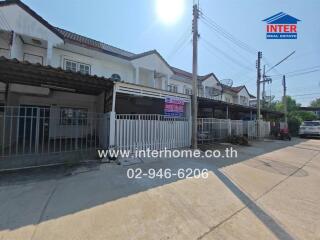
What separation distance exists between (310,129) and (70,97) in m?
23.2

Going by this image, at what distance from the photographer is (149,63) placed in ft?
45.2

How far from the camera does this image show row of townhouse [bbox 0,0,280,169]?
7285 mm

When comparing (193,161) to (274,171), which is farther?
(193,161)

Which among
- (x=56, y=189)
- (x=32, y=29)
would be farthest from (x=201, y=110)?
(x=56, y=189)

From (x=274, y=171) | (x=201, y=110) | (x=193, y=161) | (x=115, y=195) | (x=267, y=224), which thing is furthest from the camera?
(x=201, y=110)

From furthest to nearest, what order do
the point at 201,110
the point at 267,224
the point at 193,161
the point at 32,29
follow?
the point at 201,110, the point at 32,29, the point at 193,161, the point at 267,224

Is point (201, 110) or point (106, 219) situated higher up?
point (201, 110)

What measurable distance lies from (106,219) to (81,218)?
0.43m

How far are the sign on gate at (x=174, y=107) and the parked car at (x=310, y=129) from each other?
1771cm

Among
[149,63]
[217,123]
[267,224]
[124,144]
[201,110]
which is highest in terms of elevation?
[149,63]

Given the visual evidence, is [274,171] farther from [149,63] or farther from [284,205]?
[149,63]

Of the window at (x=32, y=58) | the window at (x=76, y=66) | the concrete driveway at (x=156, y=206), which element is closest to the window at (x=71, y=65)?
the window at (x=76, y=66)

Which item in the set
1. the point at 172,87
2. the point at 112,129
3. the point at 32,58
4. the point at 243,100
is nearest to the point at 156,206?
the point at 112,129
